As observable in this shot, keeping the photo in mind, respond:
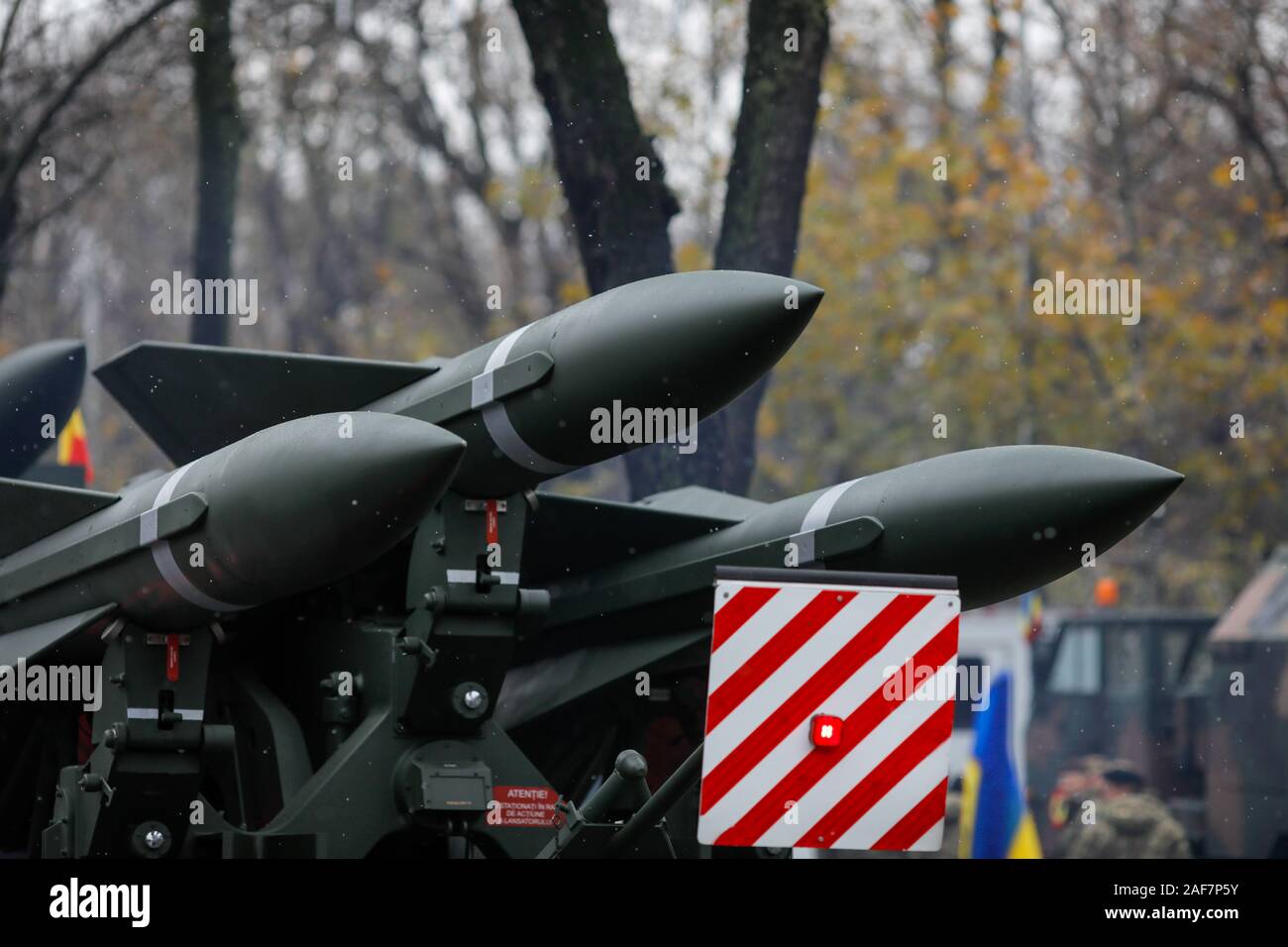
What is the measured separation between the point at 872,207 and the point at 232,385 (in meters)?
15.0

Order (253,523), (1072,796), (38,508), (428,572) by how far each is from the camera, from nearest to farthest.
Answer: (253,523), (428,572), (38,508), (1072,796)

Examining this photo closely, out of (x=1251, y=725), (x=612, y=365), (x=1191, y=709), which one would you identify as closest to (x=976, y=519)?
(x=612, y=365)

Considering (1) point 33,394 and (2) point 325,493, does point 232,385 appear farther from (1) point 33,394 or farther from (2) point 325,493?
(1) point 33,394

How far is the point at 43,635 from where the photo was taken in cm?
592

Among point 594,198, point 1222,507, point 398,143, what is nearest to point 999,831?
point 594,198

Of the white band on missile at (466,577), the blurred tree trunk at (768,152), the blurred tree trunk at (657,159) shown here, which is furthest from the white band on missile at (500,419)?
the blurred tree trunk at (768,152)

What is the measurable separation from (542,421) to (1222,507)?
45.9 feet

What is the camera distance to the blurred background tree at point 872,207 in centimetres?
1531

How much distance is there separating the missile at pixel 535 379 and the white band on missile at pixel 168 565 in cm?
82

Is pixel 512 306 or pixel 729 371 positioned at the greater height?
pixel 512 306

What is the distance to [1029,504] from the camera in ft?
18.8

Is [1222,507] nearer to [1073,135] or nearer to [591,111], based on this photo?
[1073,135]

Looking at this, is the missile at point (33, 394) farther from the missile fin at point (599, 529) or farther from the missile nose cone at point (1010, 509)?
the missile nose cone at point (1010, 509)

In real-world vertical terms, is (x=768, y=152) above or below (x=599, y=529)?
above
